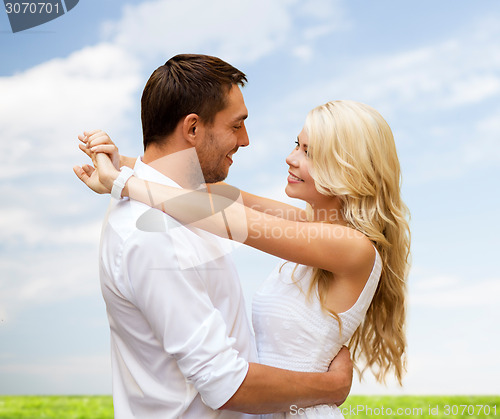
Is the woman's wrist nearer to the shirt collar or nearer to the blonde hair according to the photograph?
the shirt collar

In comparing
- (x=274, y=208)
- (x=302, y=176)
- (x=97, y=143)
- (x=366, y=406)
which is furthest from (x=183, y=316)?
(x=366, y=406)

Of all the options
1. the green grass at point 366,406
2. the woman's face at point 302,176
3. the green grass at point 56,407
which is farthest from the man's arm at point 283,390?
the green grass at point 56,407

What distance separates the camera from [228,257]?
2209 millimetres

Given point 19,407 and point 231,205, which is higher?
point 231,205

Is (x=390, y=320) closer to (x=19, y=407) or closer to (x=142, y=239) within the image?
(x=142, y=239)

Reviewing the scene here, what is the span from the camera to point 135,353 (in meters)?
2.17

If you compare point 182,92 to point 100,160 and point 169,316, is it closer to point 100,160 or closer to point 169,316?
point 100,160

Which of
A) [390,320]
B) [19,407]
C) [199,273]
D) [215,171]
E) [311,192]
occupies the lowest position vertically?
[19,407]

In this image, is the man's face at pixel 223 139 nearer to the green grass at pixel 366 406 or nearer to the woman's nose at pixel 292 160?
the woman's nose at pixel 292 160

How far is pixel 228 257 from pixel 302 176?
1.90ft

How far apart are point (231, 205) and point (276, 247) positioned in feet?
0.83

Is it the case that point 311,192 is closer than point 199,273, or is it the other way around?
point 199,273

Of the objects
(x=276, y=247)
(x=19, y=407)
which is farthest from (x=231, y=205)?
(x=19, y=407)

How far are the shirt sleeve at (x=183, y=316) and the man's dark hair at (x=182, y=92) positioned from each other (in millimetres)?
630
